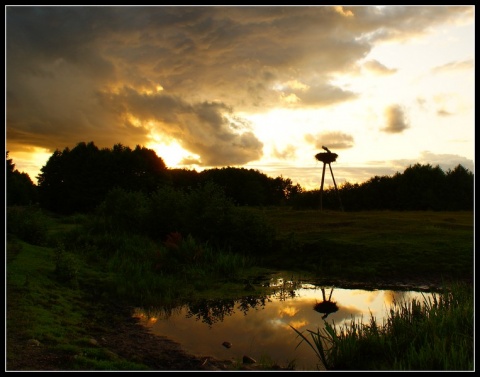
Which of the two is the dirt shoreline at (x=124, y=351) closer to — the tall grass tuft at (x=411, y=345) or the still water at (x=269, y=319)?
the still water at (x=269, y=319)

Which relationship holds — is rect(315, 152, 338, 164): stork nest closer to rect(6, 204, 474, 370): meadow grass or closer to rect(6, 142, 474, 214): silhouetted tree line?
rect(6, 142, 474, 214): silhouetted tree line

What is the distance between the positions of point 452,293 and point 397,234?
10.8 m

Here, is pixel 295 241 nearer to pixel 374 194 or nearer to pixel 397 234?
pixel 397 234

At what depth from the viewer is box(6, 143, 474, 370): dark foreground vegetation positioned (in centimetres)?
721

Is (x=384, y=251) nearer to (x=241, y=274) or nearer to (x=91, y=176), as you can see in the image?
(x=241, y=274)

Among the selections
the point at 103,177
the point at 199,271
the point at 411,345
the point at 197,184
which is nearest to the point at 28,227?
the point at 199,271

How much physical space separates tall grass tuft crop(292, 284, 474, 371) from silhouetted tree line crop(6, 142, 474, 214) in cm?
3033

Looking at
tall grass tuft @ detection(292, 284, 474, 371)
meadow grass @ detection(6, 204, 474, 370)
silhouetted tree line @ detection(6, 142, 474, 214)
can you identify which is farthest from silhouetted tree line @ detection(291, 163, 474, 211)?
tall grass tuft @ detection(292, 284, 474, 371)

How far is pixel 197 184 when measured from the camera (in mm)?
37250

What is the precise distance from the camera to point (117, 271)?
14.9 m

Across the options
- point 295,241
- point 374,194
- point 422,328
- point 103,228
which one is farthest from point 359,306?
point 374,194

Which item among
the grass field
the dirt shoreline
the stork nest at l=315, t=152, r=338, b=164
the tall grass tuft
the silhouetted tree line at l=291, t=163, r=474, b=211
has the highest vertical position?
the stork nest at l=315, t=152, r=338, b=164

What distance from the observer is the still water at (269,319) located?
8422mm

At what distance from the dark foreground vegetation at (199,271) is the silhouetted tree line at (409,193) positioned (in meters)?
13.4
